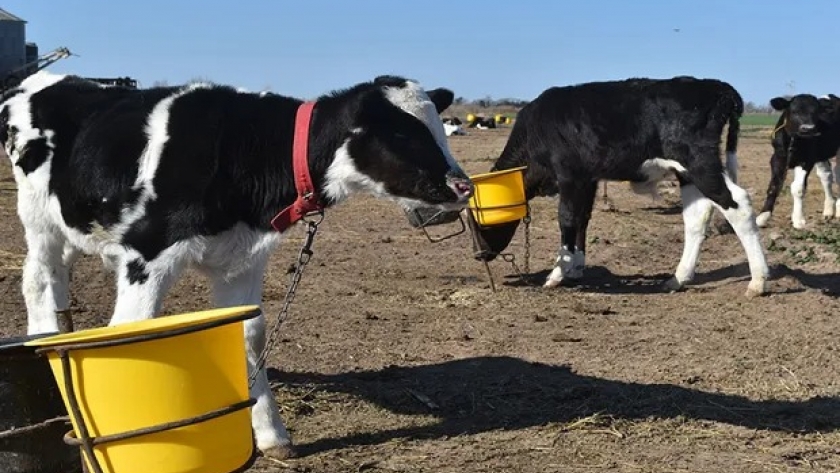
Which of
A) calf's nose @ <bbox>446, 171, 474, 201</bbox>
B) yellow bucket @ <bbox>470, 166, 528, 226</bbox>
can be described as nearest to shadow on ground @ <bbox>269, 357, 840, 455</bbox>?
calf's nose @ <bbox>446, 171, 474, 201</bbox>

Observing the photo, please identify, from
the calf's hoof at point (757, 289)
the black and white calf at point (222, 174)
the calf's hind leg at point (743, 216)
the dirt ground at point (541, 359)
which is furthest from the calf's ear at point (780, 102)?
the black and white calf at point (222, 174)

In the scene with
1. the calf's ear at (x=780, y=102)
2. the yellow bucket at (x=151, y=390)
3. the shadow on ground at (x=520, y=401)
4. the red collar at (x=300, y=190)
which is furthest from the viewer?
the calf's ear at (x=780, y=102)

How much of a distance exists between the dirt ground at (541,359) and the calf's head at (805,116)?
290cm

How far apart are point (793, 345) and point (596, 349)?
144 cm

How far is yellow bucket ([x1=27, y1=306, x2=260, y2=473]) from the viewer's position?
3.17 meters

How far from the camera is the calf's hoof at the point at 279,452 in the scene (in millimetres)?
5156

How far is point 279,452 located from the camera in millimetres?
5156

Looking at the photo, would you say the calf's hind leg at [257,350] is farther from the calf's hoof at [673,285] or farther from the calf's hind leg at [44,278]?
the calf's hoof at [673,285]

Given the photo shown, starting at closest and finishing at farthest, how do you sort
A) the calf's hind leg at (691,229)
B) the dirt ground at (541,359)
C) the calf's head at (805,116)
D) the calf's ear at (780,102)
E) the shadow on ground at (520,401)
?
the dirt ground at (541,359) → the shadow on ground at (520,401) → the calf's hind leg at (691,229) → the calf's head at (805,116) → the calf's ear at (780,102)

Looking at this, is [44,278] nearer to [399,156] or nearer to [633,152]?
[399,156]

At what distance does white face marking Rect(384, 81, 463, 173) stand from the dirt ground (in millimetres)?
1536

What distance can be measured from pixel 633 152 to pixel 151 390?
7.77 meters

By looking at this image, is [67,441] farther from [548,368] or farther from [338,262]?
[338,262]

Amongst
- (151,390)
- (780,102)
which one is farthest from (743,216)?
(151,390)
